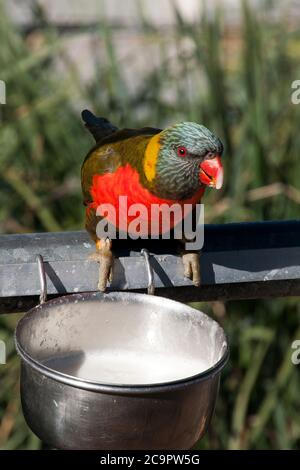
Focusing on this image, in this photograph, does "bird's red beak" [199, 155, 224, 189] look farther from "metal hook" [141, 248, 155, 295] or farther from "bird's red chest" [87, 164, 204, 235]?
"metal hook" [141, 248, 155, 295]

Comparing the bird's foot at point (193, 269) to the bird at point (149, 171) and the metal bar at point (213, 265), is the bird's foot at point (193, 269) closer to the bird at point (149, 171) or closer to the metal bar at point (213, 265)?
the metal bar at point (213, 265)

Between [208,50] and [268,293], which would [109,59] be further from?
[268,293]

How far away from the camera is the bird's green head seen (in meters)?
1.42

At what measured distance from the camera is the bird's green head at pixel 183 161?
1425 millimetres

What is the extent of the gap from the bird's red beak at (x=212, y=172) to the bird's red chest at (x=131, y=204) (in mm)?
83

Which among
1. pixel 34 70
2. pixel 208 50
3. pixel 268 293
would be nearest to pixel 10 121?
pixel 34 70

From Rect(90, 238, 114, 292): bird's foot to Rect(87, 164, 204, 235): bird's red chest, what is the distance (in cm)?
14

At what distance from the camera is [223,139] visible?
2.41m

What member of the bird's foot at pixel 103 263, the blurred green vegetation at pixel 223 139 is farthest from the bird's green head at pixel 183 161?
the blurred green vegetation at pixel 223 139

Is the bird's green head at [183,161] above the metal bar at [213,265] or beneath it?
above

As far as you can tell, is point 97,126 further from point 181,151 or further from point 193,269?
point 193,269

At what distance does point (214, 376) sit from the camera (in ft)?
3.37

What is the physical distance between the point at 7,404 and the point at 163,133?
3.86 feet

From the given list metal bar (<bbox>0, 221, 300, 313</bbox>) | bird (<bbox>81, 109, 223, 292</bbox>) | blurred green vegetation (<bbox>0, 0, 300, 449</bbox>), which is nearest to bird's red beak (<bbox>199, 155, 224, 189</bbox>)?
bird (<bbox>81, 109, 223, 292</bbox>)
